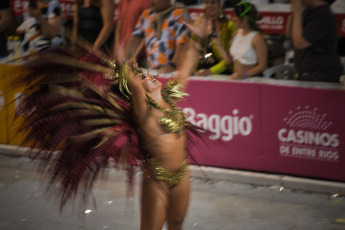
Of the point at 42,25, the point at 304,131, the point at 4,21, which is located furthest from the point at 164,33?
the point at 4,21

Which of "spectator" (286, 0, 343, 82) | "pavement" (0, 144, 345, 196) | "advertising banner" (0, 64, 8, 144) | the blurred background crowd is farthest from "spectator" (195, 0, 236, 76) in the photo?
"advertising banner" (0, 64, 8, 144)

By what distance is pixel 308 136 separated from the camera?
23.0 ft

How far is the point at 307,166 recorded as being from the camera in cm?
709

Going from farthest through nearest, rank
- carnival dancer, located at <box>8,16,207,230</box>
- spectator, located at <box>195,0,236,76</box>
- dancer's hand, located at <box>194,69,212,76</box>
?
spectator, located at <box>195,0,236,76</box> → dancer's hand, located at <box>194,69,212,76</box> → carnival dancer, located at <box>8,16,207,230</box>

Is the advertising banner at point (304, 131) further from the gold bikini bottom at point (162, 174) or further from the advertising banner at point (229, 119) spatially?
the gold bikini bottom at point (162, 174)

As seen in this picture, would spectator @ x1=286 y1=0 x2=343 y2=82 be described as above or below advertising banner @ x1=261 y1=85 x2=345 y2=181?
above

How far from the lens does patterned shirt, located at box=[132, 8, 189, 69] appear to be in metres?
7.90

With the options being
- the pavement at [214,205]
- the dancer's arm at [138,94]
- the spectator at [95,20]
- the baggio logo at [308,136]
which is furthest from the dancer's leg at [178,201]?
the spectator at [95,20]

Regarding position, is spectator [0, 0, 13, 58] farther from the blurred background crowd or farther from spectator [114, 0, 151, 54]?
spectator [114, 0, 151, 54]

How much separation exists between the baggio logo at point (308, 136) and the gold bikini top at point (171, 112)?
8.08 feet

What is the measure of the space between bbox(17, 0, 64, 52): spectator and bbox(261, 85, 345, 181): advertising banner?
336cm

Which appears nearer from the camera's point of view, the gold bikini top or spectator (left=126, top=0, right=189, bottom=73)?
the gold bikini top

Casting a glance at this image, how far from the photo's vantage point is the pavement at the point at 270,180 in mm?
6883

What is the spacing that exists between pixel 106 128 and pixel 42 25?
4.67 m
